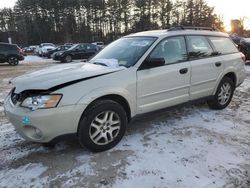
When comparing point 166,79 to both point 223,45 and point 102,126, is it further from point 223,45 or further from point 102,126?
point 223,45

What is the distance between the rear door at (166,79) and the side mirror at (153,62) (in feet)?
0.20

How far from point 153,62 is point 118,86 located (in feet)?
2.26

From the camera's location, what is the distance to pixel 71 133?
10.9 ft

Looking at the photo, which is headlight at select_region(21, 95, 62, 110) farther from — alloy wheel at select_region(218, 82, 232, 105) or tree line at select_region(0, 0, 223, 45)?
tree line at select_region(0, 0, 223, 45)

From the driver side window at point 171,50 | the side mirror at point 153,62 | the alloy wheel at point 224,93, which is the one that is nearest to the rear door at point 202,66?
the driver side window at point 171,50

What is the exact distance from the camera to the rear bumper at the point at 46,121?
311 cm

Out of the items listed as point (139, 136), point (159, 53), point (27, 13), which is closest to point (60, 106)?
point (139, 136)

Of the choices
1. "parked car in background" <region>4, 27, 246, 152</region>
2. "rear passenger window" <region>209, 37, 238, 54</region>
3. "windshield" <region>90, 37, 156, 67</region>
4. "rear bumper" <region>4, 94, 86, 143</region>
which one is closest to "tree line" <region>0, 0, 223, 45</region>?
"rear passenger window" <region>209, 37, 238, 54</region>

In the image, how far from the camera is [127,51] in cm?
430

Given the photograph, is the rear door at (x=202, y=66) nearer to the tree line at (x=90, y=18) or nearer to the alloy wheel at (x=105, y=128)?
the alloy wheel at (x=105, y=128)

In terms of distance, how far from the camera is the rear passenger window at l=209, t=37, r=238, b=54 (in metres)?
5.16

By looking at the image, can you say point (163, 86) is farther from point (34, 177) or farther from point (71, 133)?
point (34, 177)

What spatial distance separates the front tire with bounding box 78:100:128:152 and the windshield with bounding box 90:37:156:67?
2.52ft

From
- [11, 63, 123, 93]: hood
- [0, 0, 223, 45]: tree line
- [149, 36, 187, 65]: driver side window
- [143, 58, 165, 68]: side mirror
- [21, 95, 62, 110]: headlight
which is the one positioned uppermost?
[0, 0, 223, 45]: tree line
